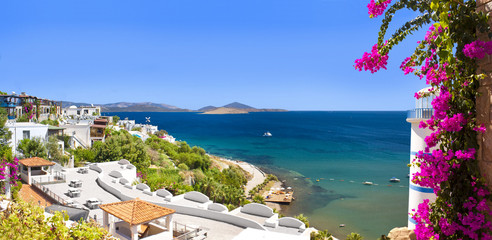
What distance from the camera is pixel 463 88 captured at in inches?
131

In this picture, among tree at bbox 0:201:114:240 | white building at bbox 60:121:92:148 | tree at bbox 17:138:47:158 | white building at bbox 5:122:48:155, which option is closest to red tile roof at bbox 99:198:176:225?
tree at bbox 0:201:114:240

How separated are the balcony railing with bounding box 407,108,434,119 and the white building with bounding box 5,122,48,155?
29.9 meters

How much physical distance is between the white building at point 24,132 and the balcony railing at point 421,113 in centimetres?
2990

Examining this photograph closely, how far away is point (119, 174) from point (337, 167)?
46275 millimetres

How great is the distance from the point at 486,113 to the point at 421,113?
21.0 feet

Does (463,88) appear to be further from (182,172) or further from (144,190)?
(182,172)

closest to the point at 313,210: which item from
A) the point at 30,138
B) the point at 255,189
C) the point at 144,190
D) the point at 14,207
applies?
the point at 255,189

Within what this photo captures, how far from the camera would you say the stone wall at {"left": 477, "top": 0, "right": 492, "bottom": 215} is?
10.3 ft

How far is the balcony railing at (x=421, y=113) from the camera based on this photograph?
866 centimetres

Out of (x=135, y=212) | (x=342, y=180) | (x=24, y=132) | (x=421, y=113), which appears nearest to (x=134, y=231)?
(x=135, y=212)

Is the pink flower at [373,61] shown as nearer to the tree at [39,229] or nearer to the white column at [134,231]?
the tree at [39,229]

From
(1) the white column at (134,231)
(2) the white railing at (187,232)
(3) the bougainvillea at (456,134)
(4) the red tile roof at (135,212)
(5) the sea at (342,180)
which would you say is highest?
(3) the bougainvillea at (456,134)

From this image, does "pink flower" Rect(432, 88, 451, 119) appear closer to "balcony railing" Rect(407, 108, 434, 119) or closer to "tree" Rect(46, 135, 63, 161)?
"balcony railing" Rect(407, 108, 434, 119)

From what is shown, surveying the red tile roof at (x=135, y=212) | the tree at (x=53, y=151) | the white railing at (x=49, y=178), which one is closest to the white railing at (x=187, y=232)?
the red tile roof at (x=135, y=212)
